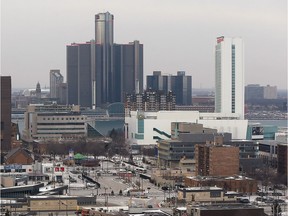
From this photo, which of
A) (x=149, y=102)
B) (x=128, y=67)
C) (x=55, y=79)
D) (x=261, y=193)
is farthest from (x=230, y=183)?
(x=55, y=79)

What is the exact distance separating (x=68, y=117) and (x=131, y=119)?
241 centimetres

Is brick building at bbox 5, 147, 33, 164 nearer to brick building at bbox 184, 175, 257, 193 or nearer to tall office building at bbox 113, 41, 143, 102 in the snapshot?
brick building at bbox 184, 175, 257, 193

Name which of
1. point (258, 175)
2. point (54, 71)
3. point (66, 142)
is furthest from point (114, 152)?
point (54, 71)

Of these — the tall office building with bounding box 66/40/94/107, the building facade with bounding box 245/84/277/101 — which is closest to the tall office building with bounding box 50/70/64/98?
the tall office building with bounding box 66/40/94/107

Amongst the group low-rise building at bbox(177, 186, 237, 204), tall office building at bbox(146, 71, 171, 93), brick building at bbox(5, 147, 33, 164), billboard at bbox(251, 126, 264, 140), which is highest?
tall office building at bbox(146, 71, 171, 93)

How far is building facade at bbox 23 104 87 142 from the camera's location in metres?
39.5

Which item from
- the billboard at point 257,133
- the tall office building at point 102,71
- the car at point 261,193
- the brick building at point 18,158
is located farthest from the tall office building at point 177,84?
the car at point 261,193

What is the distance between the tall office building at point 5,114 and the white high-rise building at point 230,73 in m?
10.1

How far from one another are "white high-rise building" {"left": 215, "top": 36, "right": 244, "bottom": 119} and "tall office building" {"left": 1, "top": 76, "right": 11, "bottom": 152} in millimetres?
10081

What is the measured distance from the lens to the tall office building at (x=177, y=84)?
65250 mm

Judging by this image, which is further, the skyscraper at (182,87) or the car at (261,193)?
the skyscraper at (182,87)

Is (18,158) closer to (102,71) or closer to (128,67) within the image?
(102,71)

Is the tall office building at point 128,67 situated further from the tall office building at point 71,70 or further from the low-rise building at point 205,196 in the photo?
the low-rise building at point 205,196

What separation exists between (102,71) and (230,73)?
25.7 metres
